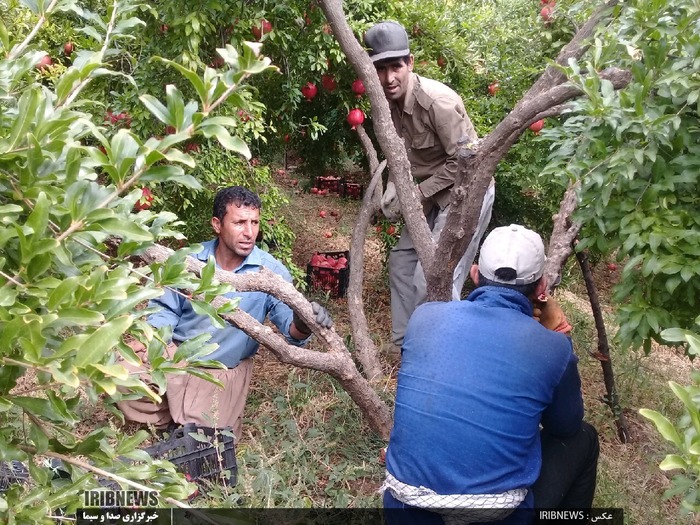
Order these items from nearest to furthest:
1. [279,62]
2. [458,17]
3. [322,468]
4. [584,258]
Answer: [322,468]
[584,258]
[279,62]
[458,17]

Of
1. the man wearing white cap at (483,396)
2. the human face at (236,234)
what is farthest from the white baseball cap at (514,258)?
the human face at (236,234)

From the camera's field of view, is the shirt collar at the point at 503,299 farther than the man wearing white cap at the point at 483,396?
Yes

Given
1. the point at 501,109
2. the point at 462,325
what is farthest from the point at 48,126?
the point at 501,109

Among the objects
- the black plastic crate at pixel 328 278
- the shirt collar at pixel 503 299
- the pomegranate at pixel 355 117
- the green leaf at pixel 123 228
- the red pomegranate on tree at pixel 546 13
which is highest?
the red pomegranate on tree at pixel 546 13

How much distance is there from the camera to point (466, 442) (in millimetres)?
1904

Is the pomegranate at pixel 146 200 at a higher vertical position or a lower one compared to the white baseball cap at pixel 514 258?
higher

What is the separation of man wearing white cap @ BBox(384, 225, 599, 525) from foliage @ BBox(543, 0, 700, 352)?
0.25 m

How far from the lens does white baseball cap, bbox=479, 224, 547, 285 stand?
205cm

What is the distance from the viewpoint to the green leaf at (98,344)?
99 centimetres

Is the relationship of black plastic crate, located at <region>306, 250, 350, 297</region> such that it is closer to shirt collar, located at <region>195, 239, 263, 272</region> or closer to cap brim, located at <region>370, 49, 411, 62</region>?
shirt collar, located at <region>195, 239, 263, 272</region>

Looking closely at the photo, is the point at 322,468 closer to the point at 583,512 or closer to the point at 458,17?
the point at 583,512

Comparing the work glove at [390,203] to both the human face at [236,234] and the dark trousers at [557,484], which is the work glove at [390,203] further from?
the dark trousers at [557,484]

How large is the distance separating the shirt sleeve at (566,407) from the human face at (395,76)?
2080mm

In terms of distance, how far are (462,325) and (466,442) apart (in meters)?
0.33
